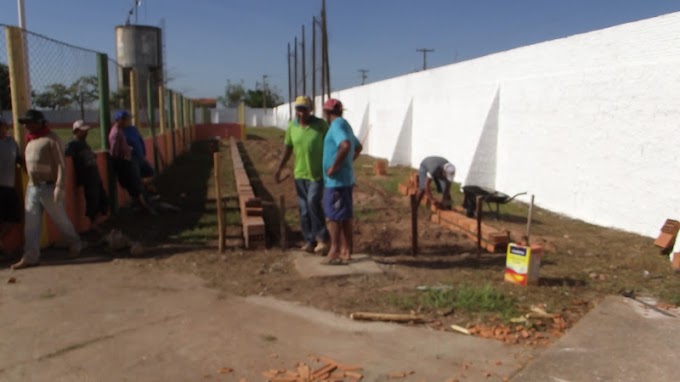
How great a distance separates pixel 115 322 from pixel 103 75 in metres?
4.83

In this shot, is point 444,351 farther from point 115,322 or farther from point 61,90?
point 61,90

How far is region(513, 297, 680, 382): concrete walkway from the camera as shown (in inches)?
135

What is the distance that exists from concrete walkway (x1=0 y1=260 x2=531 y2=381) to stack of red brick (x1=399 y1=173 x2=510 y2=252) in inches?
92.8

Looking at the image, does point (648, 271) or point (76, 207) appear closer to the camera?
point (648, 271)

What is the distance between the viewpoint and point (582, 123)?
888 cm

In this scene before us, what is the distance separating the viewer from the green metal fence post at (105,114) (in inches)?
310

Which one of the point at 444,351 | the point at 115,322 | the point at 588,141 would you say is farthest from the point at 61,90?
the point at 588,141

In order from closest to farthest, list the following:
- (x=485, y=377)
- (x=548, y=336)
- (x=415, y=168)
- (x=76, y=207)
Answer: (x=485, y=377) < (x=548, y=336) < (x=76, y=207) < (x=415, y=168)

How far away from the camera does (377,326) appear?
428cm

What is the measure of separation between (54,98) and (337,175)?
13.5ft

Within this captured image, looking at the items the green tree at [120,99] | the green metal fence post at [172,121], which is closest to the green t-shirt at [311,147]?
the green tree at [120,99]

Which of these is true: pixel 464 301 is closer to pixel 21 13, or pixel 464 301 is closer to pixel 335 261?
pixel 335 261

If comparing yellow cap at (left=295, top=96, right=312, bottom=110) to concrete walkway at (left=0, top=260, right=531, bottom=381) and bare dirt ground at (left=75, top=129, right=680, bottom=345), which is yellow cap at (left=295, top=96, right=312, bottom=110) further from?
concrete walkway at (left=0, top=260, right=531, bottom=381)

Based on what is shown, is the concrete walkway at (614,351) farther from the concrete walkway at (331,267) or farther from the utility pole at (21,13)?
the utility pole at (21,13)
